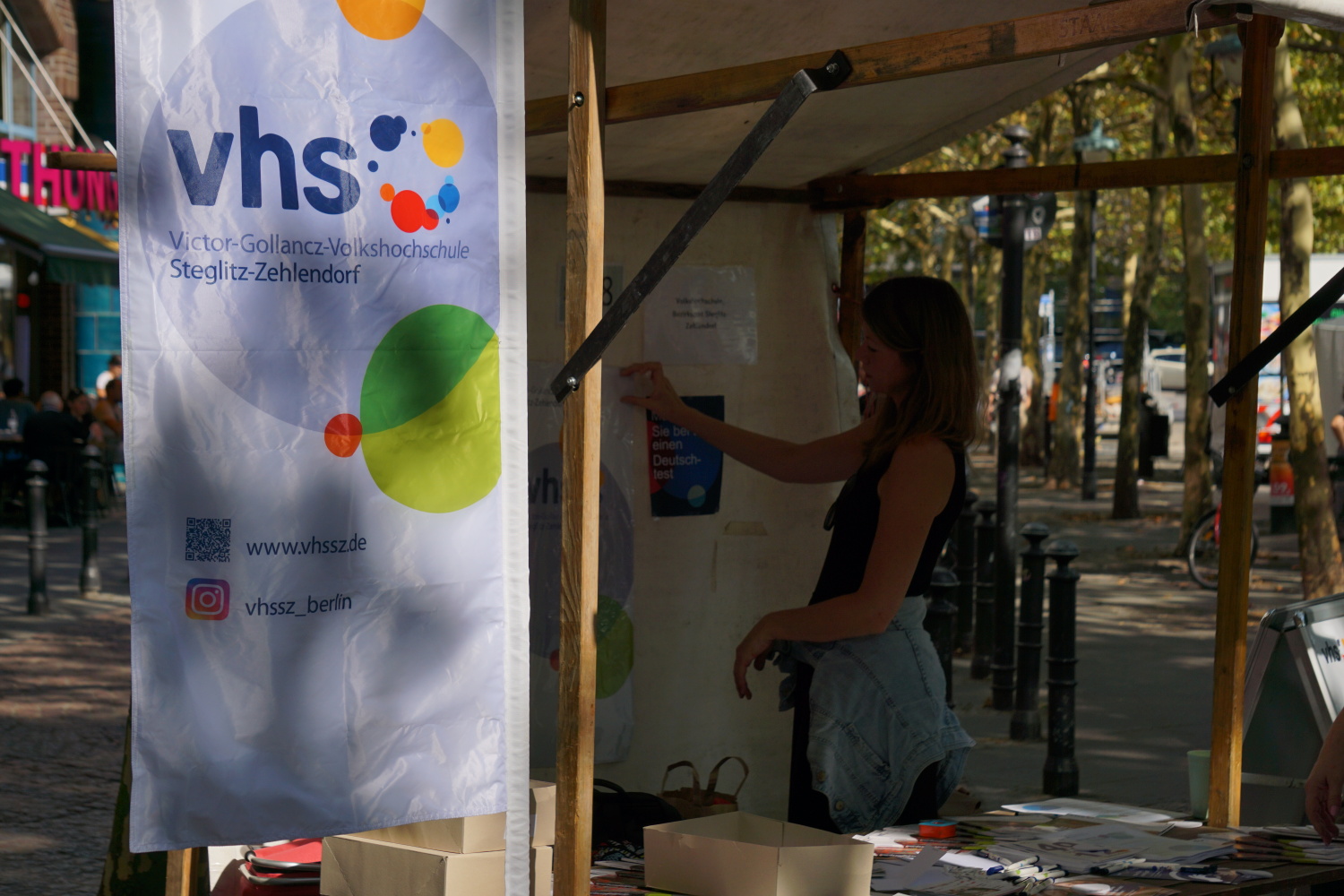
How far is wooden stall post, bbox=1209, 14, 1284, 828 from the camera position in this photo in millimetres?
3785

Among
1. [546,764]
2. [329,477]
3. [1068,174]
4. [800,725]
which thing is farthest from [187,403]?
[1068,174]

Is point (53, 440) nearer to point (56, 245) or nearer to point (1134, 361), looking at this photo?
point (56, 245)

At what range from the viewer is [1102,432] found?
37000 mm

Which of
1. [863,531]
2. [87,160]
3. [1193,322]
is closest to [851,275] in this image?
[863,531]

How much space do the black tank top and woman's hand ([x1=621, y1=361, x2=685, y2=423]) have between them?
1034 mm

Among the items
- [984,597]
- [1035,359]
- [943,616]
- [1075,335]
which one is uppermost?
[1075,335]

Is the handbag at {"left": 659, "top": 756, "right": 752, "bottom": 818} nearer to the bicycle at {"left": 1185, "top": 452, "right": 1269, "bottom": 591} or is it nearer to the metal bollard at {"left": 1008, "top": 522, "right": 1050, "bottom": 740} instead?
the metal bollard at {"left": 1008, "top": 522, "right": 1050, "bottom": 740}

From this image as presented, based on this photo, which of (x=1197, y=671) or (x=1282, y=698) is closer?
(x=1282, y=698)

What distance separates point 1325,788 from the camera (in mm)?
3184

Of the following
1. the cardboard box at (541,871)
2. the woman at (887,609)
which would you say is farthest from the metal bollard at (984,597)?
the cardboard box at (541,871)

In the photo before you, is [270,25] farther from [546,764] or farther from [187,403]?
[546,764]

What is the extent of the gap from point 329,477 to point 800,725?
1491mm

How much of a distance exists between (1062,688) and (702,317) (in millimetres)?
3181

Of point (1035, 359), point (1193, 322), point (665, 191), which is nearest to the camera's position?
point (665, 191)
